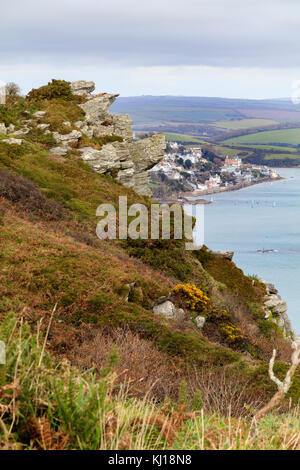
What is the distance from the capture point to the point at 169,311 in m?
13.9

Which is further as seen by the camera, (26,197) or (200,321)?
(26,197)

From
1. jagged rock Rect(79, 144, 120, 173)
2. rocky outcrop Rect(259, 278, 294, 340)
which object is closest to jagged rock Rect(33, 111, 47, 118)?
jagged rock Rect(79, 144, 120, 173)

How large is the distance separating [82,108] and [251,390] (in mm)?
29946

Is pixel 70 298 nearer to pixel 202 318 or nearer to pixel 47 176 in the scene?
pixel 202 318

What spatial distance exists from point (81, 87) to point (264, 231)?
101 meters

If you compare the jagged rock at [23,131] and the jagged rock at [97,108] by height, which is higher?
the jagged rock at [97,108]

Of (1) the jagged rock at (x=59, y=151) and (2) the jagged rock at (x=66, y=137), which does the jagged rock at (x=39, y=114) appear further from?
(1) the jagged rock at (x=59, y=151)

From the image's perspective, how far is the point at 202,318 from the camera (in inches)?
595

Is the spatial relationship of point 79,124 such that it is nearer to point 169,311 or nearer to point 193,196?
point 169,311

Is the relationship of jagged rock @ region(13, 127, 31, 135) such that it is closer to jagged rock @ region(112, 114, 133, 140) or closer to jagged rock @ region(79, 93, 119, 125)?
jagged rock @ region(79, 93, 119, 125)

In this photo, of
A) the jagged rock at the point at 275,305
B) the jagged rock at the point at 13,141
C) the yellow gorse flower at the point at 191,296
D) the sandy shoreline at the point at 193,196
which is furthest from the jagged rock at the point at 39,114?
the sandy shoreline at the point at 193,196

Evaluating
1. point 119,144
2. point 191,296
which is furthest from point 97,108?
point 191,296

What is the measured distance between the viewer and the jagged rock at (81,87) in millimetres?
37491

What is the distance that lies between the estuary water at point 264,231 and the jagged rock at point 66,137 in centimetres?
5531
